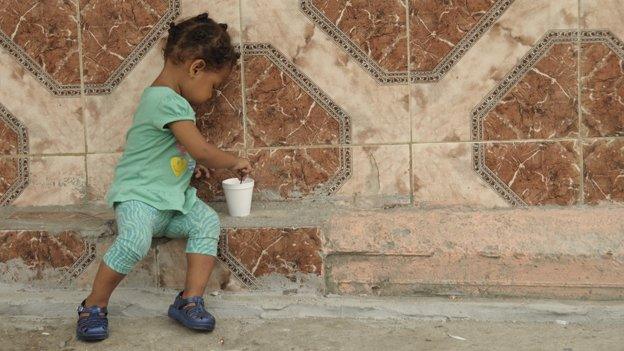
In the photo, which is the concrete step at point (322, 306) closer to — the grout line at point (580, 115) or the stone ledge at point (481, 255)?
the stone ledge at point (481, 255)

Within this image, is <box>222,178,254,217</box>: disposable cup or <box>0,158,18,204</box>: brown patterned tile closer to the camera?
<box>222,178,254,217</box>: disposable cup

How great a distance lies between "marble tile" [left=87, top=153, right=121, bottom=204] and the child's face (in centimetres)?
52

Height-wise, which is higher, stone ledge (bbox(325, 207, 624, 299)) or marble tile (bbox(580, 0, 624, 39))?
marble tile (bbox(580, 0, 624, 39))

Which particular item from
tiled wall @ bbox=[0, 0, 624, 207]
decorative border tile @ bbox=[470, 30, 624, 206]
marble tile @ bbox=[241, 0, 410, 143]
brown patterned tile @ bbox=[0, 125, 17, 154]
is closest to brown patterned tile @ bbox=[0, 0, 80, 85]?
tiled wall @ bbox=[0, 0, 624, 207]

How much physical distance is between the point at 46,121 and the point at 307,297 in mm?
1335

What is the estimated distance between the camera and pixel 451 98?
3.18 metres

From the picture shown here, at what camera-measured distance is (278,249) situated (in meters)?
2.95

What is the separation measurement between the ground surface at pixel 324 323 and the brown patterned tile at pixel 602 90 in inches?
29.2

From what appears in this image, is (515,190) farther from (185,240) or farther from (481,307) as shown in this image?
(185,240)

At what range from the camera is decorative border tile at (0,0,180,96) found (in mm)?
3230

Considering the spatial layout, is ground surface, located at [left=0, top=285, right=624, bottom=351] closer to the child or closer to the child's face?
the child

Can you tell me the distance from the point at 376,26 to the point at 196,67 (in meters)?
0.74

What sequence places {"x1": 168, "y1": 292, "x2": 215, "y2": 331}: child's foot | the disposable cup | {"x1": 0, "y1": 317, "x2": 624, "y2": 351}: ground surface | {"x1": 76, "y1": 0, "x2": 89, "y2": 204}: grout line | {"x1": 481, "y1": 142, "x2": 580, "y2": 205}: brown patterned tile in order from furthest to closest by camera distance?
{"x1": 76, "y1": 0, "x2": 89, "y2": 204}: grout line < {"x1": 481, "y1": 142, "x2": 580, "y2": 205}: brown patterned tile < the disposable cup < {"x1": 168, "y1": 292, "x2": 215, "y2": 331}: child's foot < {"x1": 0, "y1": 317, "x2": 624, "y2": 351}: ground surface

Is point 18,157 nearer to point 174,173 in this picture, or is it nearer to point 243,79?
point 174,173
